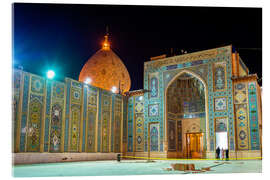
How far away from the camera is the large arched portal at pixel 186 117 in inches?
726

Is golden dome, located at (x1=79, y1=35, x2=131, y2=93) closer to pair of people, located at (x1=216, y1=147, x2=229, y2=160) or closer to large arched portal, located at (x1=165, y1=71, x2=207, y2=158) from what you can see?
large arched portal, located at (x1=165, y1=71, x2=207, y2=158)

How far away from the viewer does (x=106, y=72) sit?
24.5m

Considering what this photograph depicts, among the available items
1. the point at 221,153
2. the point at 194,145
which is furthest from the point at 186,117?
the point at 221,153

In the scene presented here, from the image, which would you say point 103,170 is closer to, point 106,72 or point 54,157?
point 54,157

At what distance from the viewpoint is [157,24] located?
1164 cm

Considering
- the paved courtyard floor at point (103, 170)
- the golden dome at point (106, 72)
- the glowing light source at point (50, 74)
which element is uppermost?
the golden dome at point (106, 72)

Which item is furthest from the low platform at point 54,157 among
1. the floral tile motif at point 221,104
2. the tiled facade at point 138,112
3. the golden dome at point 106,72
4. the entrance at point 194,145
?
the golden dome at point 106,72

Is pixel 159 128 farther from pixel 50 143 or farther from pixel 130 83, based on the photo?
pixel 130 83

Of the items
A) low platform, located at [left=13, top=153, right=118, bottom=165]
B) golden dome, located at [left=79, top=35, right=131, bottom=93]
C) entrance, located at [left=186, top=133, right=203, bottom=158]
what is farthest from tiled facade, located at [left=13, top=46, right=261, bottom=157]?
golden dome, located at [left=79, top=35, right=131, bottom=93]

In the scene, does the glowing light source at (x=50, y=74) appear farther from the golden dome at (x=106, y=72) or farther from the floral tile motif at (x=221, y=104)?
the golden dome at (x=106, y=72)

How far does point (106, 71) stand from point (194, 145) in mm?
10006
